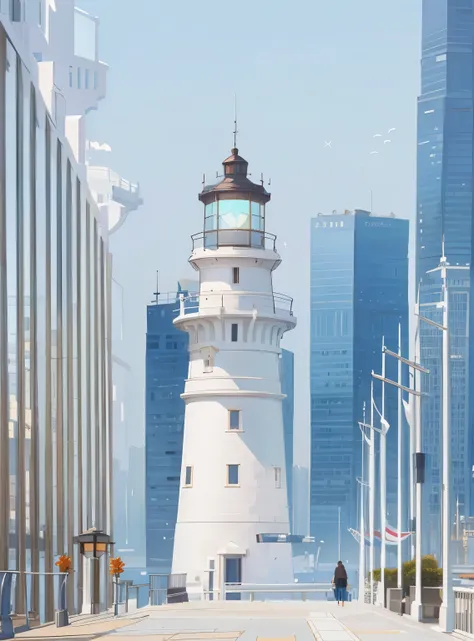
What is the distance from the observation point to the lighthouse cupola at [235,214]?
8612 centimetres

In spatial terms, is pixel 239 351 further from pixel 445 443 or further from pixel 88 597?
pixel 445 443

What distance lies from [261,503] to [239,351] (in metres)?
7.83

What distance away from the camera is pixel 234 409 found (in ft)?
276

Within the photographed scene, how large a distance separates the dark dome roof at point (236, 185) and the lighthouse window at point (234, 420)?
11.4 metres

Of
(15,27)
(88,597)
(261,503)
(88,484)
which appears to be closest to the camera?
(15,27)

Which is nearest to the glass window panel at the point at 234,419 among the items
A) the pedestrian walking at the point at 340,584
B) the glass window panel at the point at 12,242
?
the pedestrian walking at the point at 340,584

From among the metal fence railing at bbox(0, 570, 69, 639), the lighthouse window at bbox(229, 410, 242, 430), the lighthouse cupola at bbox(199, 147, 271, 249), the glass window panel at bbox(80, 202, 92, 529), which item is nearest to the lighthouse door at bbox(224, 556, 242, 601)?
the lighthouse window at bbox(229, 410, 242, 430)

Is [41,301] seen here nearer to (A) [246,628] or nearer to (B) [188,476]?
(A) [246,628]

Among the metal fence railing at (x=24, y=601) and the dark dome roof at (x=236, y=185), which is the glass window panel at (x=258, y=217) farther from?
the metal fence railing at (x=24, y=601)

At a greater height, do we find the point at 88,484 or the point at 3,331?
the point at 3,331

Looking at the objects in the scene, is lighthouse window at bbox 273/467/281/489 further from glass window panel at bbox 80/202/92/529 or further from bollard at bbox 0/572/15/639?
bollard at bbox 0/572/15/639

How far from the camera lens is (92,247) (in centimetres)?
6938

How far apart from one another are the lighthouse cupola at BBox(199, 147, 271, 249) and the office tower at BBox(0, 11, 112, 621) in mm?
16865

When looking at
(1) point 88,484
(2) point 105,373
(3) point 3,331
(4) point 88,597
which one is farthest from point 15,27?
(2) point 105,373
